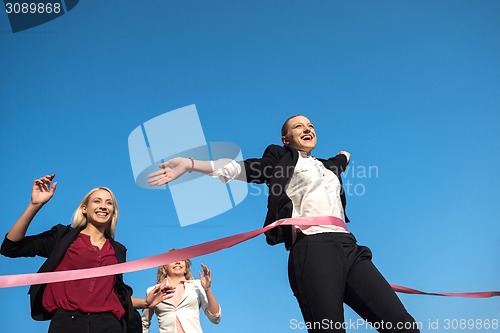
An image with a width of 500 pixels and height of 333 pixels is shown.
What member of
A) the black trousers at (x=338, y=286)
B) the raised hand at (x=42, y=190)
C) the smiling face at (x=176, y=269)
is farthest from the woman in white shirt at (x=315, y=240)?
the smiling face at (x=176, y=269)

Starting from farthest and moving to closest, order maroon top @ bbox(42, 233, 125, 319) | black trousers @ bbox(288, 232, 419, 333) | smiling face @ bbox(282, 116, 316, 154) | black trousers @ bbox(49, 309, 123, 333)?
smiling face @ bbox(282, 116, 316, 154)
maroon top @ bbox(42, 233, 125, 319)
black trousers @ bbox(49, 309, 123, 333)
black trousers @ bbox(288, 232, 419, 333)

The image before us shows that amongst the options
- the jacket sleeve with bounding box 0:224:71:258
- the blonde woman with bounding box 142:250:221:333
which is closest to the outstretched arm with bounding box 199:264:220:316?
the blonde woman with bounding box 142:250:221:333

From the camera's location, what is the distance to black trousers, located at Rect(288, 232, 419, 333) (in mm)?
4098

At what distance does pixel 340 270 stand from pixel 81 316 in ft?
6.13

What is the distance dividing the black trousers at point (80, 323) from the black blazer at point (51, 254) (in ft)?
0.43

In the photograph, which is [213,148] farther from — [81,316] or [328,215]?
[81,316]

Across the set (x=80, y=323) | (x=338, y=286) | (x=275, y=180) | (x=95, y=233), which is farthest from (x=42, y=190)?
(x=338, y=286)

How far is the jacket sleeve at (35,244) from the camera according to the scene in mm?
4562

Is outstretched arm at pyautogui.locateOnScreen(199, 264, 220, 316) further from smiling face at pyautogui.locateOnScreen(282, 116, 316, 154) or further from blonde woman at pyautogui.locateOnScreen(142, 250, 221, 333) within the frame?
smiling face at pyautogui.locateOnScreen(282, 116, 316, 154)

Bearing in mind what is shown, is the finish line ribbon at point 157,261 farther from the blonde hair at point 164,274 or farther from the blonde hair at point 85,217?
the blonde hair at point 164,274

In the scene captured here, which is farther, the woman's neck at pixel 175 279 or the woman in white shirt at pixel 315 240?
the woman's neck at pixel 175 279

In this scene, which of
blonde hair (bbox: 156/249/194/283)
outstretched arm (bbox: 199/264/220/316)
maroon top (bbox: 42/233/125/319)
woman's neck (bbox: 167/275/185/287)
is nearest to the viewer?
maroon top (bbox: 42/233/125/319)

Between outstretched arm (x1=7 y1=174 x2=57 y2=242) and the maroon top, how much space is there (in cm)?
38

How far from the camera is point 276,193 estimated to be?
461 centimetres
